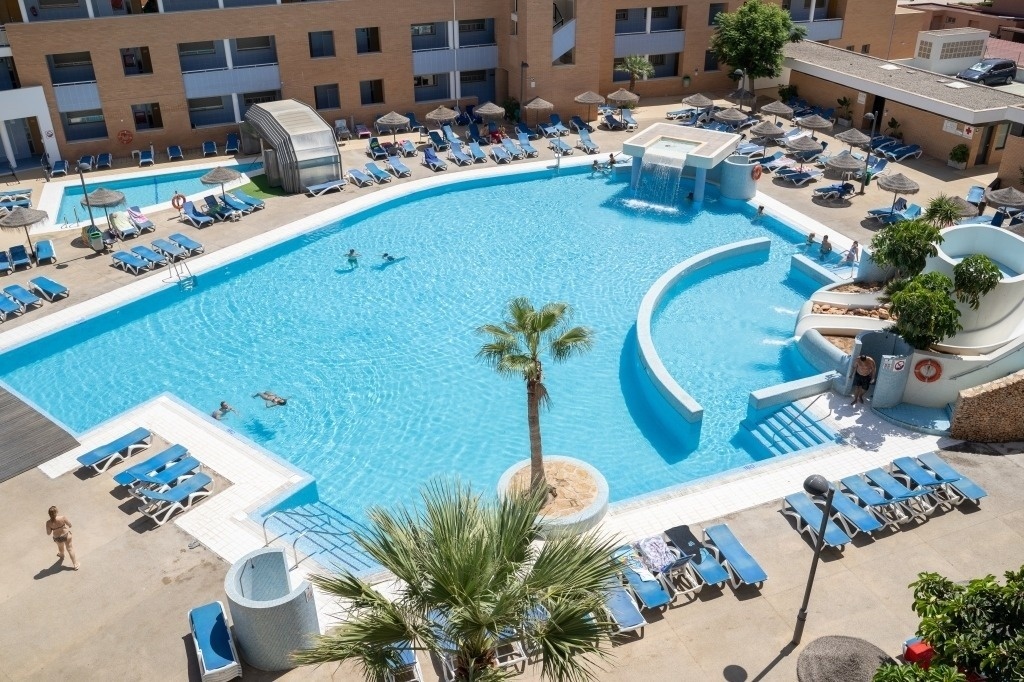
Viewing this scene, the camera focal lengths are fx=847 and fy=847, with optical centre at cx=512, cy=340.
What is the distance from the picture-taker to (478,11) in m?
39.9

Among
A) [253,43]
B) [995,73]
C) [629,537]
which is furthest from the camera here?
[995,73]

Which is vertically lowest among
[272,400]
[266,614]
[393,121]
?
[272,400]

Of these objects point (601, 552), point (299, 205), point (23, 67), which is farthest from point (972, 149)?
point (23, 67)

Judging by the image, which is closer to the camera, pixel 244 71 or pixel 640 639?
pixel 640 639

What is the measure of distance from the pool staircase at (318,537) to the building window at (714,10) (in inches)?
1424

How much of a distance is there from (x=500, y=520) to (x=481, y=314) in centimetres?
1558

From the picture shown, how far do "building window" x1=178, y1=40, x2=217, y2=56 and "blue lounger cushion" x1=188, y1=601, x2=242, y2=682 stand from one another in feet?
100

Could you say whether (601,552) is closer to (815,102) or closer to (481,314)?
(481,314)

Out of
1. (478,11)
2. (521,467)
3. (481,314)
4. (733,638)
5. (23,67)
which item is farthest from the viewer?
(478,11)

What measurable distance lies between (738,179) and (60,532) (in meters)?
25.3

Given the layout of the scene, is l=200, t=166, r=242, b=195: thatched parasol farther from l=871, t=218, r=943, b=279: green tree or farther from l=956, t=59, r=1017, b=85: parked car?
l=956, t=59, r=1017, b=85: parked car

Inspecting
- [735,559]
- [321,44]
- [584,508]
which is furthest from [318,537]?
[321,44]

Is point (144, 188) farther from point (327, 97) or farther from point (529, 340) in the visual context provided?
point (529, 340)

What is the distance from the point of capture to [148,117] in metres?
37.3
